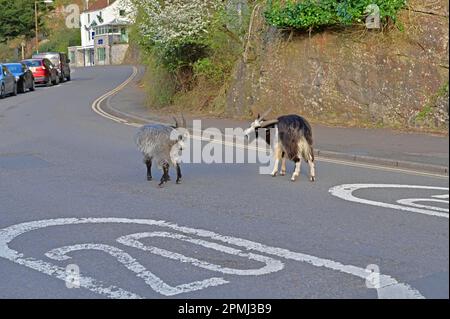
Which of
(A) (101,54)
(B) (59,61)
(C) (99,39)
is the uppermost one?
(C) (99,39)

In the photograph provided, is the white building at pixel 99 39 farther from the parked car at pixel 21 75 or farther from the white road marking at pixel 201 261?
the white road marking at pixel 201 261

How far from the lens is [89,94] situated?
106ft

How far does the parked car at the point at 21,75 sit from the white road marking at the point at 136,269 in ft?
90.1

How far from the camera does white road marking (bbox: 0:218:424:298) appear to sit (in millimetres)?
5227

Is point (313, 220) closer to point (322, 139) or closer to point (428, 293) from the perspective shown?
point (428, 293)

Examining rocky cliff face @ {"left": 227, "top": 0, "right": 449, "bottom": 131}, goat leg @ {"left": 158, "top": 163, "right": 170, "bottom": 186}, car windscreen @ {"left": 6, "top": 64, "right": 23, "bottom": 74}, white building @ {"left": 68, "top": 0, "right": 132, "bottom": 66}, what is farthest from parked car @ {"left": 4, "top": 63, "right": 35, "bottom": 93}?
white building @ {"left": 68, "top": 0, "right": 132, "bottom": 66}

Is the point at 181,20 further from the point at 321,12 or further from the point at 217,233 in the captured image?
the point at 217,233

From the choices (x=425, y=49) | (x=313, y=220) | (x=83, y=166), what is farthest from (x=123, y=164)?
(x=425, y=49)

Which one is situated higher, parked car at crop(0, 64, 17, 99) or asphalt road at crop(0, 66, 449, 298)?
parked car at crop(0, 64, 17, 99)

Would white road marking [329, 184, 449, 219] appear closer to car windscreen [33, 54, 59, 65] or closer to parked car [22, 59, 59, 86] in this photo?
parked car [22, 59, 59, 86]

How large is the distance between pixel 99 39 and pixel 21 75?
209 ft

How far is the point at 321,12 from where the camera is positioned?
17125 millimetres

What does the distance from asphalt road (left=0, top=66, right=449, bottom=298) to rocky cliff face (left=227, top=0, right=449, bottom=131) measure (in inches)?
206

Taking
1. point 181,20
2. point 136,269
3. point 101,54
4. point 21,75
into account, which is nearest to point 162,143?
point 136,269
